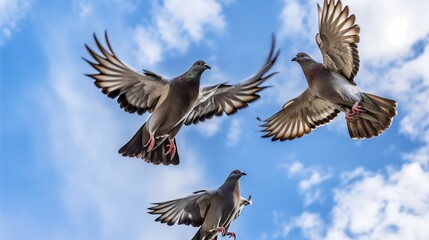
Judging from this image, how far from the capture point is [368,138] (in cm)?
1364

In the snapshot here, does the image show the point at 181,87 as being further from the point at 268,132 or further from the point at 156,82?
the point at 268,132

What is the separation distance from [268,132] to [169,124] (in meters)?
3.55

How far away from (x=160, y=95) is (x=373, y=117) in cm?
416

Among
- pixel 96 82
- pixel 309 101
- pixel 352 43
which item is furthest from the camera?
pixel 309 101

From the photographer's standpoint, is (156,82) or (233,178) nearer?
(156,82)

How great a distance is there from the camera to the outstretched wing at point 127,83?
39.1 feet

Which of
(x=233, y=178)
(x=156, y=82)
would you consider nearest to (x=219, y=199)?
(x=233, y=178)

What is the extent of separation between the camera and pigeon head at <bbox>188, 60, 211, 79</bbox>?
41.1ft

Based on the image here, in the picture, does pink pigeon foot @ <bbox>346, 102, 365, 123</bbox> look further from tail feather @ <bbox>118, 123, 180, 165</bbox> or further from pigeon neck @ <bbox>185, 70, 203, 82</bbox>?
tail feather @ <bbox>118, 123, 180, 165</bbox>

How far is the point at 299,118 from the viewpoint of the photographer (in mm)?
15367

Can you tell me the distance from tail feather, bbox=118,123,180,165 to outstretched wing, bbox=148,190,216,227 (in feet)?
2.65

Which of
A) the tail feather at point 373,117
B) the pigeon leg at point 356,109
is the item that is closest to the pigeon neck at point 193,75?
the pigeon leg at point 356,109

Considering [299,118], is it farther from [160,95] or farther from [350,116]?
[160,95]

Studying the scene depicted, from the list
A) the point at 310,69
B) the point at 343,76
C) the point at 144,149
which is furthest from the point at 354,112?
the point at 144,149
